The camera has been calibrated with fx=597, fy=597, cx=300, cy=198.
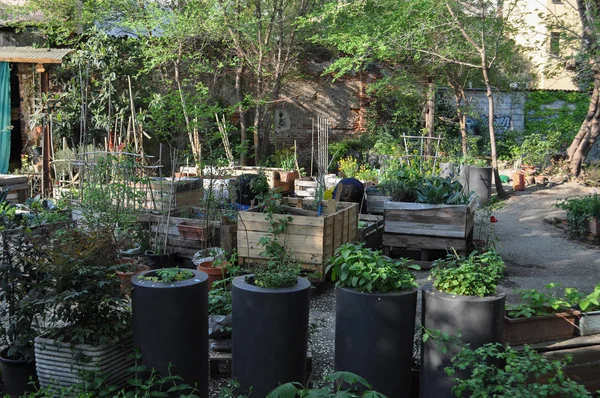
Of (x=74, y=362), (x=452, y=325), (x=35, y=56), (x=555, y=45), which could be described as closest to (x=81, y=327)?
(x=74, y=362)

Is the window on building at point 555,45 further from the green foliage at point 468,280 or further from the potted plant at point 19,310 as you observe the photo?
the potted plant at point 19,310

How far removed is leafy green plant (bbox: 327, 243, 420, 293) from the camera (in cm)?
377

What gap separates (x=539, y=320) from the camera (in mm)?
3850

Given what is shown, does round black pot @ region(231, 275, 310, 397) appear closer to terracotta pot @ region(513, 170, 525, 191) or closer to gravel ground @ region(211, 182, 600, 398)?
gravel ground @ region(211, 182, 600, 398)

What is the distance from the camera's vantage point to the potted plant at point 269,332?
3836 mm

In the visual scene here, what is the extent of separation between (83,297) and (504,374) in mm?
2564

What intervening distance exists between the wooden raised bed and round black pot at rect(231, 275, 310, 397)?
4.04m

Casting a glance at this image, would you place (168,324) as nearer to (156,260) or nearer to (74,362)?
(74,362)

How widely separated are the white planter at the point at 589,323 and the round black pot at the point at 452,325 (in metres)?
0.70

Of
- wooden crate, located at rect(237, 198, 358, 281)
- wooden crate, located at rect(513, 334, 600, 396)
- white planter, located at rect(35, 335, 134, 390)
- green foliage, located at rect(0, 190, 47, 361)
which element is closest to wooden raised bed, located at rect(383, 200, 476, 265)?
wooden crate, located at rect(237, 198, 358, 281)

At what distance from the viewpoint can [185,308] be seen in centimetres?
379

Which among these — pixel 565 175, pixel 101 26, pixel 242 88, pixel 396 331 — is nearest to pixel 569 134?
pixel 565 175

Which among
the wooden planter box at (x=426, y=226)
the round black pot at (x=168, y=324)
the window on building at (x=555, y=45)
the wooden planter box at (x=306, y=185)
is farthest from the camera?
the window on building at (x=555, y=45)

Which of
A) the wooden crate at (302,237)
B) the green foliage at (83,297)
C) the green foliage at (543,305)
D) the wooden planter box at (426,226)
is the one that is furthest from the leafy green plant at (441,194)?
the green foliage at (83,297)
